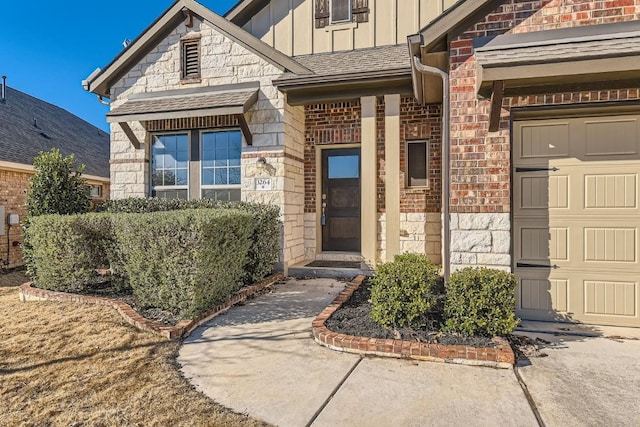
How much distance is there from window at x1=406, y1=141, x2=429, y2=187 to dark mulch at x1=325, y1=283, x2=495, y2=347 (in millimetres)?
3640

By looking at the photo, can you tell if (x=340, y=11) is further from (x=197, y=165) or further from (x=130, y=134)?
(x=130, y=134)

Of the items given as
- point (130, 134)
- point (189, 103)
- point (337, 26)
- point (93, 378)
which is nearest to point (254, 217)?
point (189, 103)

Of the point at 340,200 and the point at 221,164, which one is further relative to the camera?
the point at 340,200

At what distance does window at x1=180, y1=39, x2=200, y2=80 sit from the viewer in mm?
7543

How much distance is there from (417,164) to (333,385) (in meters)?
5.48

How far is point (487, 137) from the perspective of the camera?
168 inches

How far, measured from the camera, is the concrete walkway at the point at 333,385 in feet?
8.36

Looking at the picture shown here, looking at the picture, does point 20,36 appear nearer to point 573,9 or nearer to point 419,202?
Answer: point 419,202

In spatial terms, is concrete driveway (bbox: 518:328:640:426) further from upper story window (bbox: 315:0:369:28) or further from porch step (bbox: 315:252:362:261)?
upper story window (bbox: 315:0:369:28)

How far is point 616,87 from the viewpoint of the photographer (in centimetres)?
401

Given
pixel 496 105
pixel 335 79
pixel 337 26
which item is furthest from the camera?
pixel 337 26

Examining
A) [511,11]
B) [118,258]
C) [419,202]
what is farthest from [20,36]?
[511,11]

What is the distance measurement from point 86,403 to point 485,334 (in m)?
3.41

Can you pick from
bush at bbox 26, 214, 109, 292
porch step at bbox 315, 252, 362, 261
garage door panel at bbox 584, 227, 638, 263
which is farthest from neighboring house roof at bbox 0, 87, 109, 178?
garage door panel at bbox 584, 227, 638, 263
